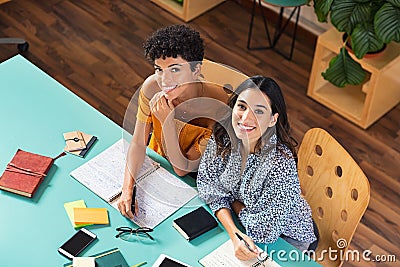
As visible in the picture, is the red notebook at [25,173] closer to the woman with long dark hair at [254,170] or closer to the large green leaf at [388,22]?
the woman with long dark hair at [254,170]

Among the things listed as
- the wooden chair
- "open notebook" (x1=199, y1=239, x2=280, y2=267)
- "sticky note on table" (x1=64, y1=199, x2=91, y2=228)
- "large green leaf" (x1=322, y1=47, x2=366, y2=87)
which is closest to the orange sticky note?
"sticky note on table" (x1=64, y1=199, x2=91, y2=228)

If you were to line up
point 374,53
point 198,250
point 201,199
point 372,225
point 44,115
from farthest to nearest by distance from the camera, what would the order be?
point 374,53 → point 372,225 → point 44,115 → point 201,199 → point 198,250

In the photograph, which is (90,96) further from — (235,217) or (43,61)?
(235,217)

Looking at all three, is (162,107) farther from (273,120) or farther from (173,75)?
(273,120)

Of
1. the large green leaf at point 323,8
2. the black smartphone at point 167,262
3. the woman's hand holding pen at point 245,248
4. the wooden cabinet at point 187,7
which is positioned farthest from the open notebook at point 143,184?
the wooden cabinet at point 187,7

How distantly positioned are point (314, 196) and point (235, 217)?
13.0 inches

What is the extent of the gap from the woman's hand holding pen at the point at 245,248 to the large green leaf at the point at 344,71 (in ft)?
5.12

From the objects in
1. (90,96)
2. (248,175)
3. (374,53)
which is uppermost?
(248,175)

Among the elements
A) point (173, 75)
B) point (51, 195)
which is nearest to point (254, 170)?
point (173, 75)

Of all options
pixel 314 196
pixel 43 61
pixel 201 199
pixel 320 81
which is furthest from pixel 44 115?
pixel 320 81

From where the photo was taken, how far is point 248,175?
87.5 inches

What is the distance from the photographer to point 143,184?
2355mm

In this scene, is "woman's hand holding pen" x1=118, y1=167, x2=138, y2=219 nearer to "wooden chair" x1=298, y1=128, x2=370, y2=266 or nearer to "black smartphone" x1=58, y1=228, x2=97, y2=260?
"black smartphone" x1=58, y1=228, x2=97, y2=260

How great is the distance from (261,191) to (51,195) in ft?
2.25
